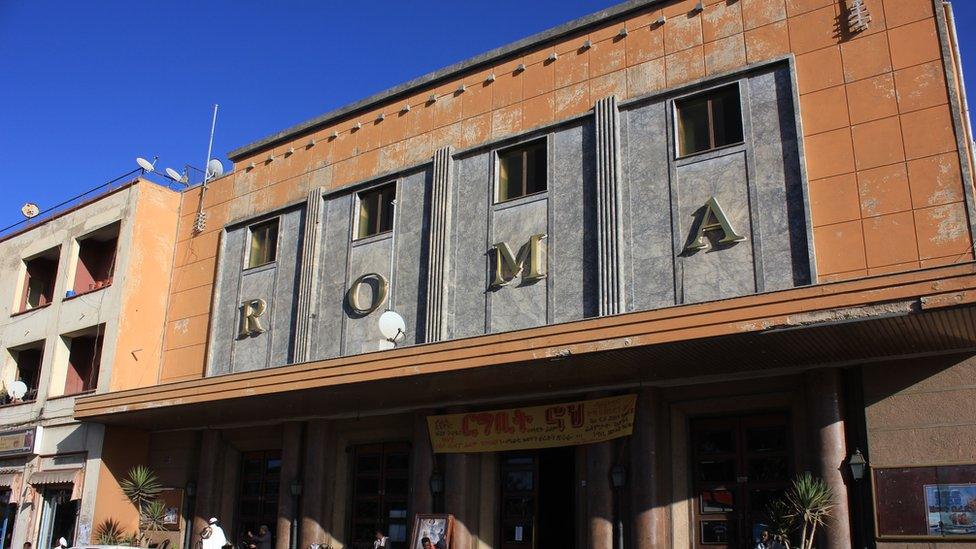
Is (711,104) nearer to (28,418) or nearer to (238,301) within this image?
(238,301)

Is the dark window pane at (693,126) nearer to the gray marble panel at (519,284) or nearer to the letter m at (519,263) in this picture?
the gray marble panel at (519,284)

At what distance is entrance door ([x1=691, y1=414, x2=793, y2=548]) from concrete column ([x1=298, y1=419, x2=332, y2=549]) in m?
8.47

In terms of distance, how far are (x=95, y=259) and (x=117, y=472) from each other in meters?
8.14

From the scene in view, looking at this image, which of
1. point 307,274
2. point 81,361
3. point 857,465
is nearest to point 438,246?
point 307,274

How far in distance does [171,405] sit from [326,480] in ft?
12.4

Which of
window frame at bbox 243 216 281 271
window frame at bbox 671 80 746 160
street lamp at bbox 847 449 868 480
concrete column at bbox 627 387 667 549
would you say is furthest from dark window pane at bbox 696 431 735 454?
window frame at bbox 243 216 281 271

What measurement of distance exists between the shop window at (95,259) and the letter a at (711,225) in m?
18.5

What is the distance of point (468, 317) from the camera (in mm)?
18359

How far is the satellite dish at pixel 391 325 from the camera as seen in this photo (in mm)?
17969

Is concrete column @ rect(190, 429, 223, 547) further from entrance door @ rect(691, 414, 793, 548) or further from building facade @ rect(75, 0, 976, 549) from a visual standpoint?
entrance door @ rect(691, 414, 793, 548)

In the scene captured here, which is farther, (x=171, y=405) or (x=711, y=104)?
(x=171, y=405)

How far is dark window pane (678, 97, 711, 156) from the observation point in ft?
54.5

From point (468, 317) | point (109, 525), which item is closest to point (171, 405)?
point (109, 525)

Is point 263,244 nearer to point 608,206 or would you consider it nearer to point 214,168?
point 214,168
